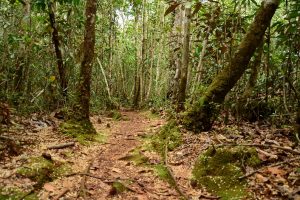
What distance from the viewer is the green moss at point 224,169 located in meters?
4.27

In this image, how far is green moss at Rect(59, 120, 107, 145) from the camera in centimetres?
699

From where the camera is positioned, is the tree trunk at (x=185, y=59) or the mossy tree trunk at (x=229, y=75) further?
the tree trunk at (x=185, y=59)

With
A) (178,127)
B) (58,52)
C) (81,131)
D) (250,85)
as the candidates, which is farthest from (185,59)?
(58,52)

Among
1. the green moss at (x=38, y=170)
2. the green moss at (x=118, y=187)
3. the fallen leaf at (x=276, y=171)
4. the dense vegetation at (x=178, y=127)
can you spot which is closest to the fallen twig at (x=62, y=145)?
the dense vegetation at (x=178, y=127)

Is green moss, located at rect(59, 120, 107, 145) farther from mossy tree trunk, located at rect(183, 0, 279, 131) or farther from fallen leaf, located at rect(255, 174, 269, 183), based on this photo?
fallen leaf, located at rect(255, 174, 269, 183)

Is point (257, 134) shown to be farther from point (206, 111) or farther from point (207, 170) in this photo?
point (207, 170)

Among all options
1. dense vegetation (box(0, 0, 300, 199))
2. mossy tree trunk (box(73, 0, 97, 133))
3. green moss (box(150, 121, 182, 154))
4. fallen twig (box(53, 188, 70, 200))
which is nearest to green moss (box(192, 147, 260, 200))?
dense vegetation (box(0, 0, 300, 199))

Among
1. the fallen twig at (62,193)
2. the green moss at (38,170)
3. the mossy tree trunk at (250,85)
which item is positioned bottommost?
the fallen twig at (62,193)

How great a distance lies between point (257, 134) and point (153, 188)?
101 inches

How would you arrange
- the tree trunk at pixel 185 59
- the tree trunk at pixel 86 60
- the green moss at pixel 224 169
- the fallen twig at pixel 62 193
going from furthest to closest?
the tree trunk at pixel 185 59
the tree trunk at pixel 86 60
the green moss at pixel 224 169
the fallen twig at pixel 62 193

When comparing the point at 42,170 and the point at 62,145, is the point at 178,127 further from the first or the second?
the point at 42,170

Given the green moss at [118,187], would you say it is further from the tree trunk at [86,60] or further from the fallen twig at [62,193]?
the tree trunk at [86,60]

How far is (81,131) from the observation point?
7.33 meters

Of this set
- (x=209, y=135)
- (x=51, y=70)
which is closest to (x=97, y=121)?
(x=51, y=70)
